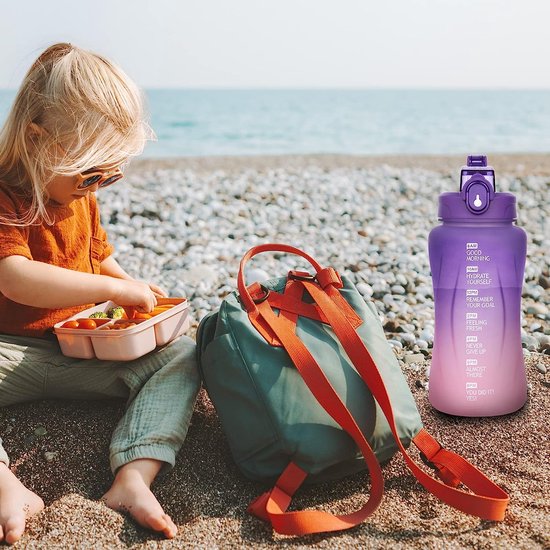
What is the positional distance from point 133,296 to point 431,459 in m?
1.09

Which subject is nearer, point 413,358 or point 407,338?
point 413,358

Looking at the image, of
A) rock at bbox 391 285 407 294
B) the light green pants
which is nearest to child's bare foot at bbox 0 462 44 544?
the light green pants

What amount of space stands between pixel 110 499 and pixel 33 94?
1.30 metres

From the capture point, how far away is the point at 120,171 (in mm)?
2389

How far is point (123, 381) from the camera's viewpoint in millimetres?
2477

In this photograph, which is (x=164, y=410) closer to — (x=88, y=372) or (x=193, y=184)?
(x=88, y=372)

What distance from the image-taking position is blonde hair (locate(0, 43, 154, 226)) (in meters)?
2.28

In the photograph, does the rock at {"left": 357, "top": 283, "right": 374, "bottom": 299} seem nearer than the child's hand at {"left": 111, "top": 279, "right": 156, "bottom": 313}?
No

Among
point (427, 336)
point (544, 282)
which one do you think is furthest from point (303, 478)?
point (544, 282)

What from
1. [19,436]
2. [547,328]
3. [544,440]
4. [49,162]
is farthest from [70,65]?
[547,328]

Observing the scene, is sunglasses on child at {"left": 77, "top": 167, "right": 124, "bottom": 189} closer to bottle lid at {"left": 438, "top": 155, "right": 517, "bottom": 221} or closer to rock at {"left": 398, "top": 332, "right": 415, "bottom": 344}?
bottle lid at {"left": 438, "top": 155, "right": 517, "bottom": 221}

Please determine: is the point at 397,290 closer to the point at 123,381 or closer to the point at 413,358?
the point at 413,358

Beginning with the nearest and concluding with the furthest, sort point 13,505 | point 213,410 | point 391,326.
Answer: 1. point 13,505
2. point 213,410
3. point 391,326

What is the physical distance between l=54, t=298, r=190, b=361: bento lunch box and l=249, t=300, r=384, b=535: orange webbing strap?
47cm
